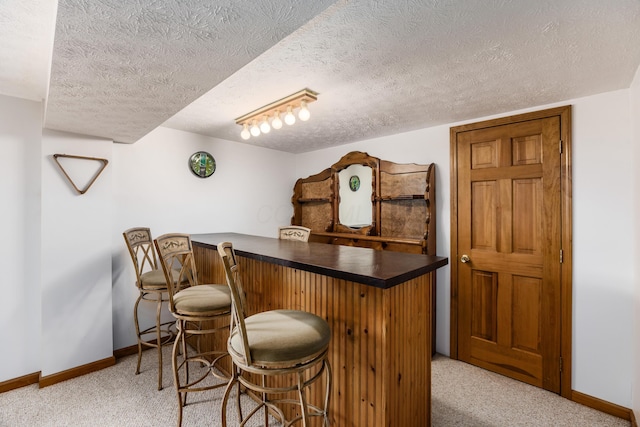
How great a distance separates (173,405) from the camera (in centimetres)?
211

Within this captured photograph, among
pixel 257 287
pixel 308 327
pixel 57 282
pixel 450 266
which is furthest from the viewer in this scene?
pixel 450 266

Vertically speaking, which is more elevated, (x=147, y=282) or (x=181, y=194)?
(x=181, y=194)

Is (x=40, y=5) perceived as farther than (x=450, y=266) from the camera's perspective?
No

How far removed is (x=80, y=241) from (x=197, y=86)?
195 cm

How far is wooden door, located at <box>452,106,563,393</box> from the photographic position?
92.0 inches

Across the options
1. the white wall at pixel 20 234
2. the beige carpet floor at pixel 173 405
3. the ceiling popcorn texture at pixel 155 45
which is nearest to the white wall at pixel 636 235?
the beige carpet floor at pixel 173 405

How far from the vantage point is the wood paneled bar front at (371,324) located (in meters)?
1.44

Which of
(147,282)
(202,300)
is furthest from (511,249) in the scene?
(147,282)

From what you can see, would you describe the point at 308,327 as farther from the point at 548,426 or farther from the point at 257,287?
the point at 548,426

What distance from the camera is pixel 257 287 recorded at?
2186 millimetres

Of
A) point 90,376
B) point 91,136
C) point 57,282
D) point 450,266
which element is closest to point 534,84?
point 450,266

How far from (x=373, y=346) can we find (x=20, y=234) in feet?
9.37

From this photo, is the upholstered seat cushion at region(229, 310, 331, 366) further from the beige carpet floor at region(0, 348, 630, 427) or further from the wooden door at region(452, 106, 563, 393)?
the wooden door at region(452, 106, 563, 393)

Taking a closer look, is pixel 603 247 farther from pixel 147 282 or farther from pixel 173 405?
pixel 147 282
